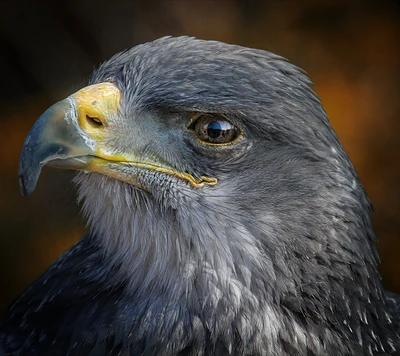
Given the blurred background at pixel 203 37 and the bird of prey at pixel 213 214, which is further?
the blurred background at pixel 203 37

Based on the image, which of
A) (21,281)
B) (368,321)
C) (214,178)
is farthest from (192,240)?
(21,281)

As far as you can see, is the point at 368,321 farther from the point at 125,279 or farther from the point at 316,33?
the point at 316,33

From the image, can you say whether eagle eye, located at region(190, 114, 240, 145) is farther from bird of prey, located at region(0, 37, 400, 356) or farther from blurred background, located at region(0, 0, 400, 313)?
blurred background, located at region(0, 0, 400, 313)

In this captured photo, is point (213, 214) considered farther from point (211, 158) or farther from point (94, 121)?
point (94, 121)

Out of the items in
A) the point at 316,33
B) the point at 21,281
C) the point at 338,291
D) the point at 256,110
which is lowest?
the point at 21,281

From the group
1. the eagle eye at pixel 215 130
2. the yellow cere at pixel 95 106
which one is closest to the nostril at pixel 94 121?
the yellow cere at pixel 95 106

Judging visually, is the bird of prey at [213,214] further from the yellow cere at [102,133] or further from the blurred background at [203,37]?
the blurred background at [203,37]

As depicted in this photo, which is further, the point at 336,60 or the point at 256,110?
the point at 336,60

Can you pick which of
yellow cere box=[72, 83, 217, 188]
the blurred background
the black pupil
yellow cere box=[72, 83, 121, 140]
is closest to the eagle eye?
the black pupil
